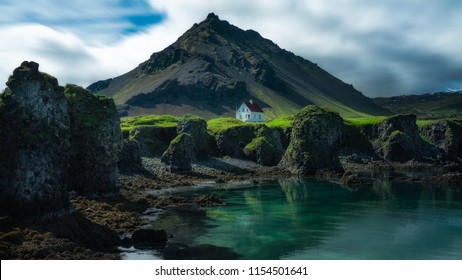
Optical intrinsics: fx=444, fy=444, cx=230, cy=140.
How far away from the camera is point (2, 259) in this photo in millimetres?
25625

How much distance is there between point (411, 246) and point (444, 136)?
413 feet

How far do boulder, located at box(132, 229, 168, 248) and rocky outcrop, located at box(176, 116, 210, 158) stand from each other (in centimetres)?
7360

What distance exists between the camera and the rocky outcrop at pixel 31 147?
105 ft

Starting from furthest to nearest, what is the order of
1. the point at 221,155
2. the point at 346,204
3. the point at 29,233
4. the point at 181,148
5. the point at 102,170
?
the point at 221,155 < the point at 181,148 < the point at 346,204 < the point at 102,170 < the point at 29,233

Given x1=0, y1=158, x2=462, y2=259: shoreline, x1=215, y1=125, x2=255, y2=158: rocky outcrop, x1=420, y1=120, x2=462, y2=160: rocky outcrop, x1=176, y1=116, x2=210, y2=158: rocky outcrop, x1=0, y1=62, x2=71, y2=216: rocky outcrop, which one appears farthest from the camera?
x1=420, y1=120, x2=462, y2=160: rocky outcrop

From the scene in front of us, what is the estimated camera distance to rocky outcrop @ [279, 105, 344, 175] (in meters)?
102

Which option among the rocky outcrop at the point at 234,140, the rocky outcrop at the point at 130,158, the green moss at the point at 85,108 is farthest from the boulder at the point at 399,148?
the green moss at the point at 85,108

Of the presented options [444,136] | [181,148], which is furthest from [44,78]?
[444,136]

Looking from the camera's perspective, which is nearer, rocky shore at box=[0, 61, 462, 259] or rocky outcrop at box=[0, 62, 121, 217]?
rocky shore at box=[0, 61, 462, 259]

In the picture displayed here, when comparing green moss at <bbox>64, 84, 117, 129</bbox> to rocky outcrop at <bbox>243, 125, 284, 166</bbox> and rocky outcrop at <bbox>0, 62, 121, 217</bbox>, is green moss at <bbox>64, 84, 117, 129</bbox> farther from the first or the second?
rocky outcrop at <bbox>243, 125, 284, 166</bbox>

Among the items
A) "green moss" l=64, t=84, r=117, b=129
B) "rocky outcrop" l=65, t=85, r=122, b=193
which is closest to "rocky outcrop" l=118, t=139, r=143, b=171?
"rocky outcrop" l=65, t=85, r=122, b=193

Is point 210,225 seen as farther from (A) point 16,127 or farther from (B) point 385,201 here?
(B) point 385,201

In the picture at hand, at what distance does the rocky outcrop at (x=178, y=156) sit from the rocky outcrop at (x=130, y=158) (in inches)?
291

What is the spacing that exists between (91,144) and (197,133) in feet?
198
